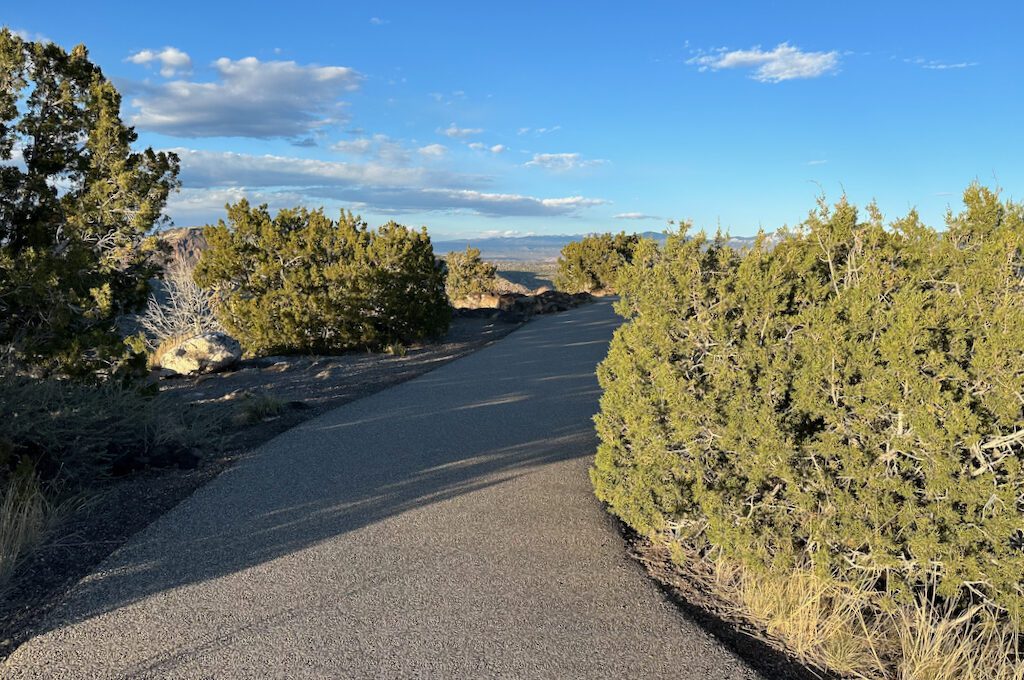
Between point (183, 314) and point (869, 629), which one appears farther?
point (183, 314)

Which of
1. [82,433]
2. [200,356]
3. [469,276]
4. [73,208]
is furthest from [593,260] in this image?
[82,433]

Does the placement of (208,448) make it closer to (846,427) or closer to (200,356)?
(846,427)

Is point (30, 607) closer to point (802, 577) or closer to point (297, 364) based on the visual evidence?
point (802, 577)

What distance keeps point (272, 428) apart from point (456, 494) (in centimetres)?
328

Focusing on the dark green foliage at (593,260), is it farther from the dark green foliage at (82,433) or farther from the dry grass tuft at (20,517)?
the dry grass tuft at (20,517)

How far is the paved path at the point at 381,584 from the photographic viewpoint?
10.7 ft

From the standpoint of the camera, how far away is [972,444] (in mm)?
2975

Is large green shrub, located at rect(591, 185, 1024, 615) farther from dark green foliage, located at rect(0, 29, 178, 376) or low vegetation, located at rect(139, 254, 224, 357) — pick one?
low vegetation, located at rect(139, 254, 224, 357)

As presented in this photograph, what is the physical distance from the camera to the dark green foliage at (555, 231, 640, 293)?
34.3 meters

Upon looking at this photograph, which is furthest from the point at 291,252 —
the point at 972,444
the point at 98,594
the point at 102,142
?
the point at 972,444

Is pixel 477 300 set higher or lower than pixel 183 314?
lower

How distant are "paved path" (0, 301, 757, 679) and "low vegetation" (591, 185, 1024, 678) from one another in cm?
64

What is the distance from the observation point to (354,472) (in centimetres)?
614

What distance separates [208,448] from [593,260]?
29574 millimetres
